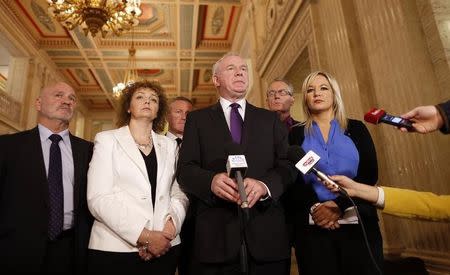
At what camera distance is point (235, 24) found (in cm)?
869

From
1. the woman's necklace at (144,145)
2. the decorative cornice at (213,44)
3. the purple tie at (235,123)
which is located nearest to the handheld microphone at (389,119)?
the purple tie at (235,123)

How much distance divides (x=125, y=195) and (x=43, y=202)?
0.50 meters

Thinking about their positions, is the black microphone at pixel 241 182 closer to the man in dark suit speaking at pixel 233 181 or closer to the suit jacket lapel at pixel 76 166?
the man in dark suit speaking at pixel 233 181

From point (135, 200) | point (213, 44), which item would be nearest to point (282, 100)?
point (135, 200)

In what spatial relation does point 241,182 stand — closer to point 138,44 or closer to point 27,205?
point 27,205

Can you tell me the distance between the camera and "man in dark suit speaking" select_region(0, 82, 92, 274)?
158cm

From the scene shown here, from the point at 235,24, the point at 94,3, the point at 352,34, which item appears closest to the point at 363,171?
the point at 352,34

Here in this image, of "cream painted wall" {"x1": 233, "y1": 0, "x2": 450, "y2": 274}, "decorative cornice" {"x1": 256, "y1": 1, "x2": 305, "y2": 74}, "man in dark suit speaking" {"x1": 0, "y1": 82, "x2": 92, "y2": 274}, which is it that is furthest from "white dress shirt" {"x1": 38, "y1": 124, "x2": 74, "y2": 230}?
"decorative cornice" {"x1": 256, "y1": 1, "x2": 305, "y2": 74}

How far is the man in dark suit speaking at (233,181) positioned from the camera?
4.26 ft

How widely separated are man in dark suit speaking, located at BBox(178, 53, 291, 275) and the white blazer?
26cm

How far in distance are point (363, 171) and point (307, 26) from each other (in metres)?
3.19

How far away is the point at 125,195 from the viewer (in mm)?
1583

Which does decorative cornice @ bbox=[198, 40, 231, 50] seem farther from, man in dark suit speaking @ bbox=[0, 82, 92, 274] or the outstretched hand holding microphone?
the outstretched hand holding microphone

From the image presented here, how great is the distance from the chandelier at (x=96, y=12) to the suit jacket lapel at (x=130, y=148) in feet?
14.0
